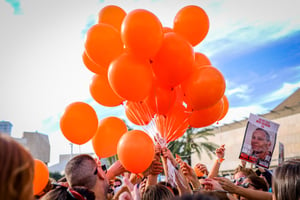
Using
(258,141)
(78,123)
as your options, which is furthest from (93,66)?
Answer: (258,141)

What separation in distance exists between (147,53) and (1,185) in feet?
8.11

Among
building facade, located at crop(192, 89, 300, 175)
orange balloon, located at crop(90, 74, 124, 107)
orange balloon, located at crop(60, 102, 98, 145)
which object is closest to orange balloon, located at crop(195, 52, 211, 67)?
orange balloon, located at crop(90, 74, 124, 107)

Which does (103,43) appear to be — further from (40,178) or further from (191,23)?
(40,178)

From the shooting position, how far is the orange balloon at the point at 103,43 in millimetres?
3861

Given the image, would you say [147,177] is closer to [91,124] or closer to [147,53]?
[91,124]

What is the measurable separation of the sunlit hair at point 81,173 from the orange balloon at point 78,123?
4.62ft

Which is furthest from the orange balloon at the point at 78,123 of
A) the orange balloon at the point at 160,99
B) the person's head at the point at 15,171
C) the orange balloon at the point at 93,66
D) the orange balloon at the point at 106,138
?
the person's head at the point at 15,171

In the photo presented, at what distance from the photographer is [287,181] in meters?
2.22

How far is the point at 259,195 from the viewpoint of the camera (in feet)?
9.98

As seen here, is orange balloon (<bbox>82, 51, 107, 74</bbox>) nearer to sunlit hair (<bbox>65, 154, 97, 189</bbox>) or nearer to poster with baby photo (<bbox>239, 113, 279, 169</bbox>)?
sunlit hair (<bbox>65, 154, 97, 189</bbox>)

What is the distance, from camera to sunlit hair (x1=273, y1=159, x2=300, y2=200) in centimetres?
217

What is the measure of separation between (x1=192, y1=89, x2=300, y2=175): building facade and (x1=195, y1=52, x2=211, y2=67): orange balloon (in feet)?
59.6

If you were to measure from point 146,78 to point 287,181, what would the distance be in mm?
1979

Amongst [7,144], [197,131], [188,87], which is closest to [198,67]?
[188,87]
